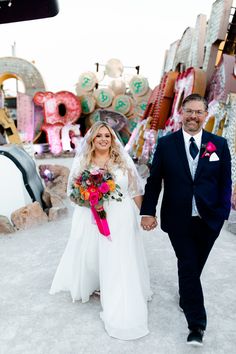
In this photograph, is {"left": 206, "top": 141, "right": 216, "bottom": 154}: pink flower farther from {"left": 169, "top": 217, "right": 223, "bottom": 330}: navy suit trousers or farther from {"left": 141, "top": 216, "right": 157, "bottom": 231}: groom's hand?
{"left": 141, "top": 216, "right": 157, "bottom": 231}: groom's hand

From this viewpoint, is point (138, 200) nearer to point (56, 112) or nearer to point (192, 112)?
point (192, 112)

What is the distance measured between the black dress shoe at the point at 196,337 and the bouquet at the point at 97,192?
3.01 ft

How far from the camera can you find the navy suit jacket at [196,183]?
2.20 metres

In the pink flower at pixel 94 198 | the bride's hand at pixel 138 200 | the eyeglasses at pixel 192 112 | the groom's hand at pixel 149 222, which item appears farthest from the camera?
the bride's hand at pixel 138 200

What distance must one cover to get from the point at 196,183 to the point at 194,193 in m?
0.07

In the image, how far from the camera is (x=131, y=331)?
2369 mm

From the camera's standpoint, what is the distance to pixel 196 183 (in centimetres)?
220

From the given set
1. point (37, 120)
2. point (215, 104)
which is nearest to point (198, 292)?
point (215, 104)

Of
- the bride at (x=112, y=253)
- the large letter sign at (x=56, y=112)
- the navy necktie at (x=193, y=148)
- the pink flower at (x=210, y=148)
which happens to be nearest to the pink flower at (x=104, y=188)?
the bride at (x=112, y=253)

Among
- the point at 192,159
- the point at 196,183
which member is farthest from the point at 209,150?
the point at 196,183

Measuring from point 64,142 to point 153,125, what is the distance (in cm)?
601

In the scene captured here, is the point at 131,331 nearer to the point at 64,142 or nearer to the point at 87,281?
the point at 87,281

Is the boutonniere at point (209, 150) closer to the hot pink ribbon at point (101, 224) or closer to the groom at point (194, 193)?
the groom at point (194, 193)

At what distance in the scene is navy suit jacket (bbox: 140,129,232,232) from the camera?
2.20m
